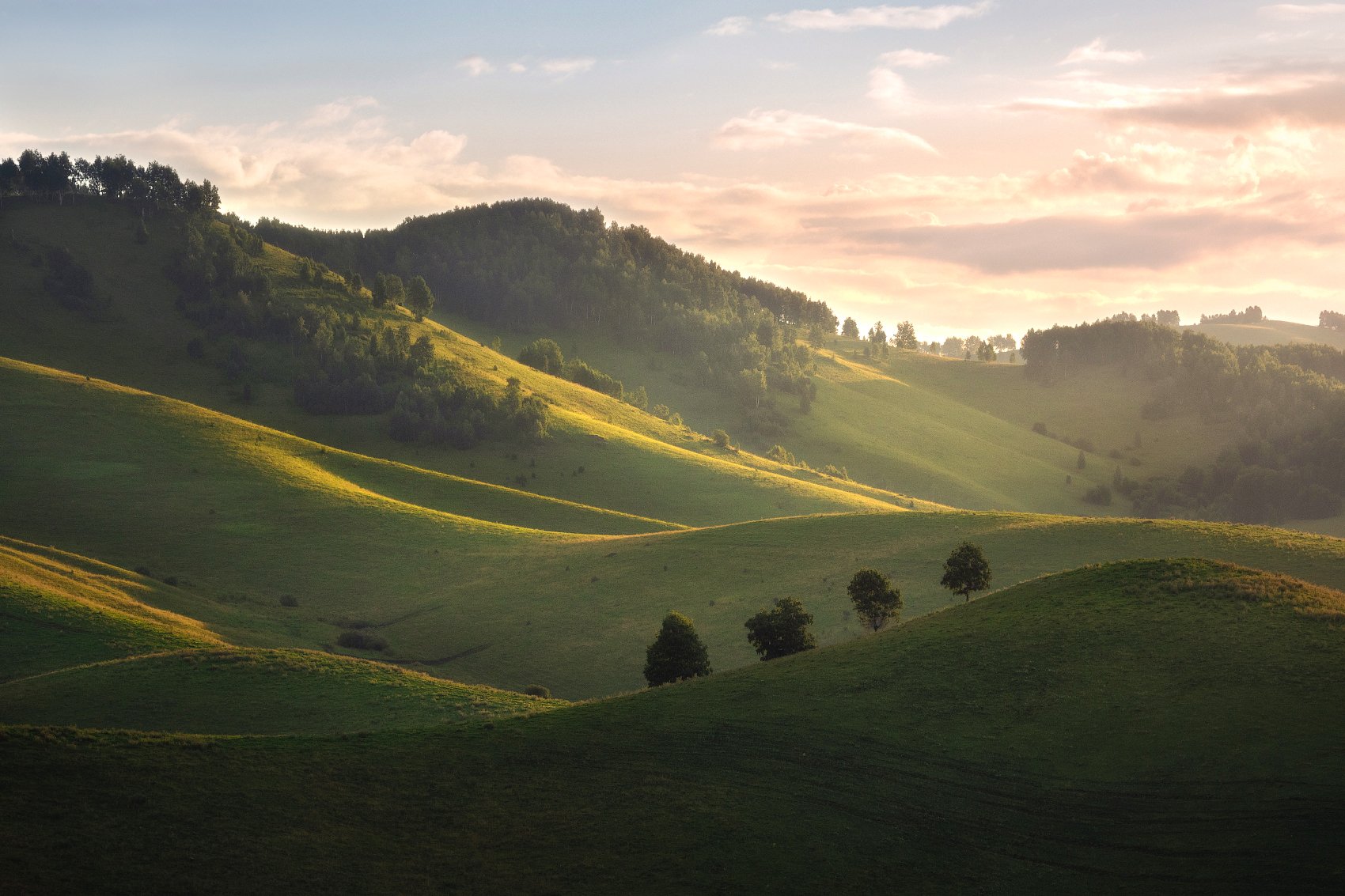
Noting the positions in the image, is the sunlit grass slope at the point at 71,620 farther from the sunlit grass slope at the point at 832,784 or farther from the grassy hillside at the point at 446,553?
the sunlit grass slope at the point at 832,784

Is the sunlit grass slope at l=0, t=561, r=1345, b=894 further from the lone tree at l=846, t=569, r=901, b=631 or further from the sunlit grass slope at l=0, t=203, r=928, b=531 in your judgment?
the sunlit grass slope at l=0, t=203, r=928, b=531

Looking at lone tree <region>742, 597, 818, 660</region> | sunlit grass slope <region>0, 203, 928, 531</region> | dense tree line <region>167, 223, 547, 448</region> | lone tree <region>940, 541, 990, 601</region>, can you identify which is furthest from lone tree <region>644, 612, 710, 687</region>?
dense tree line <region>167, 223, 547, 448</region>

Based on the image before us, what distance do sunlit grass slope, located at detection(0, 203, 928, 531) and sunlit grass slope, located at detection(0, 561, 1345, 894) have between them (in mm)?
80977

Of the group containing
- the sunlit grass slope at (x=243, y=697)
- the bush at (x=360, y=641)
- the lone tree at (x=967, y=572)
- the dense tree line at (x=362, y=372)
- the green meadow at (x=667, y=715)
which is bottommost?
the bush at (x=360, y=641)

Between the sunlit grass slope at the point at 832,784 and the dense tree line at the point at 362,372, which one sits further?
the dense tree line at the point at 362,372

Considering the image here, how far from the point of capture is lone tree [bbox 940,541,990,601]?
62062mm

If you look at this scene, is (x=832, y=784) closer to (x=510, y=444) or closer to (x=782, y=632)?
(x=782, y=632)

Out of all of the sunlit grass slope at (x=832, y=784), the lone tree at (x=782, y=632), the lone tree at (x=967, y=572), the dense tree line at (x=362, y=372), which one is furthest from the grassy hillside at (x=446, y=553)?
the dense tree line at (x=362, y=372)

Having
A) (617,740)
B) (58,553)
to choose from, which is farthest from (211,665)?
(58,553)

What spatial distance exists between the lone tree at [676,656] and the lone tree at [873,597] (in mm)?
10788

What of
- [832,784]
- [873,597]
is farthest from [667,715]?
[873,597]

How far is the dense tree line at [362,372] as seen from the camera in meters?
170

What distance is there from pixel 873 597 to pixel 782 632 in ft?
27.4

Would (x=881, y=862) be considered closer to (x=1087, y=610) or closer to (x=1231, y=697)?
(x=1231, y=697)
